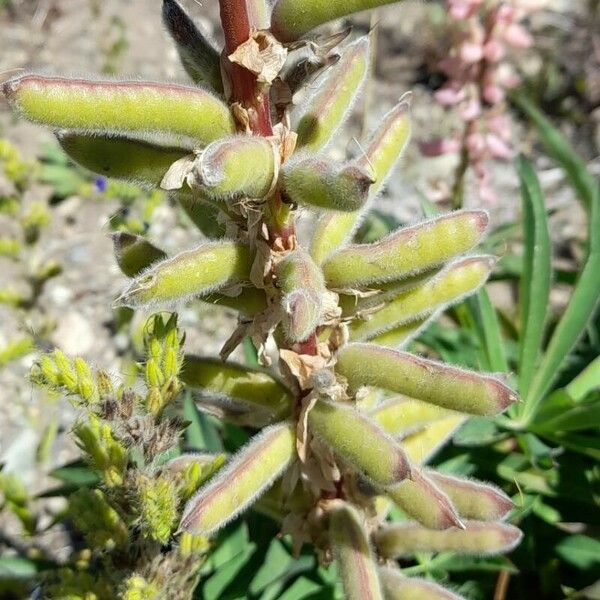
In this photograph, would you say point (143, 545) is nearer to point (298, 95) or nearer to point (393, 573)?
point (393, 573)

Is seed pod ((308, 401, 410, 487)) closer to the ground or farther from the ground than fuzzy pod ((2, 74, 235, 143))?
closer to the ground

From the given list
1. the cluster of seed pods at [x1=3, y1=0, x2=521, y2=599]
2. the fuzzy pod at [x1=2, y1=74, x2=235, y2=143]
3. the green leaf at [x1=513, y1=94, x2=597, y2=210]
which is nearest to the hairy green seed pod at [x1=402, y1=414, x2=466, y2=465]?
the cluster of seed pods at [x1=3, y1=0, x2=521, y2=599]

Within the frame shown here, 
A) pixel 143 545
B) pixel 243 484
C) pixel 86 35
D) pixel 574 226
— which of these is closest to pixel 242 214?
pixel 243 484

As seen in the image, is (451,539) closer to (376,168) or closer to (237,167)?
(376,168)

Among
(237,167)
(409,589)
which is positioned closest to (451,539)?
(409,589)

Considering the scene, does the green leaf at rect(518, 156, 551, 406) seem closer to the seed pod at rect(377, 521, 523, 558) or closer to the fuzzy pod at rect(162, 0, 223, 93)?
the seed pod at rect(377, 521, 523, 558)

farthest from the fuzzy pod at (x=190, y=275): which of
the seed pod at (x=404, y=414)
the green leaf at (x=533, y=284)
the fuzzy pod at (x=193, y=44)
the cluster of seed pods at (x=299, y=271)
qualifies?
the green leaf at (x=533, y=284)
